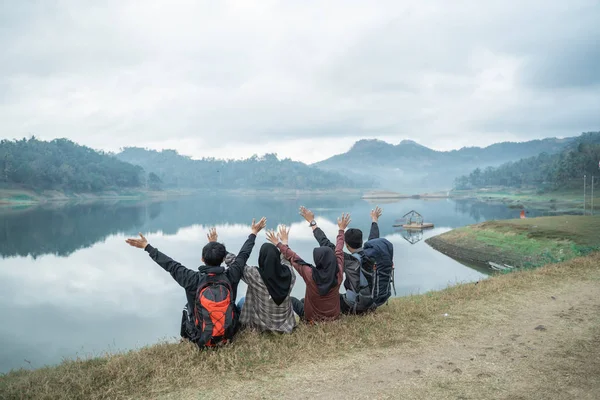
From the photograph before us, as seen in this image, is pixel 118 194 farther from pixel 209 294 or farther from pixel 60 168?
pixel 209 294

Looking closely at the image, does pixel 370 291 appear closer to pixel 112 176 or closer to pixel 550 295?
pixel 550 295

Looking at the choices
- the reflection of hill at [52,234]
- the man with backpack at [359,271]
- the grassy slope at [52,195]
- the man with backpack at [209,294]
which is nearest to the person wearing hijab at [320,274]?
the man with backpack at [359,271]

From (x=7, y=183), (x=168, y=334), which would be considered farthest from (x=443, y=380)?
(x=7, y=183)

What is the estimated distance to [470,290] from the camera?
6.70 metres

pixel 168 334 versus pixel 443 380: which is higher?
pixel 443 380

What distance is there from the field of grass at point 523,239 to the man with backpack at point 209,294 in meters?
15.8

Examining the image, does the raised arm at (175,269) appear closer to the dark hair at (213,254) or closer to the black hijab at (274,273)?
the dark hair at (213,254)

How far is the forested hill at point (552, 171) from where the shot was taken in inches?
2581

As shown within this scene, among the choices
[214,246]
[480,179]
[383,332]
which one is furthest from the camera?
[480,179]

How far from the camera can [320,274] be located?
4398mm

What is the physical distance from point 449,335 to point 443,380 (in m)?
1.23

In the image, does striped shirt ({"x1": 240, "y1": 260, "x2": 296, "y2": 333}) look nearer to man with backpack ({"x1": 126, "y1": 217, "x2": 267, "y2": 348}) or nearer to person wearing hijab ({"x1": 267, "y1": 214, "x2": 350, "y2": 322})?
person wearing hijab ({"x1": 267, "y1": 214, "x2": 350, "y2": 322})

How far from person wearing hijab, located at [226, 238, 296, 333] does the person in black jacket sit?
30.3 inches

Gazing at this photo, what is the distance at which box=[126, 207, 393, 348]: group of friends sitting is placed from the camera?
3990 mm
